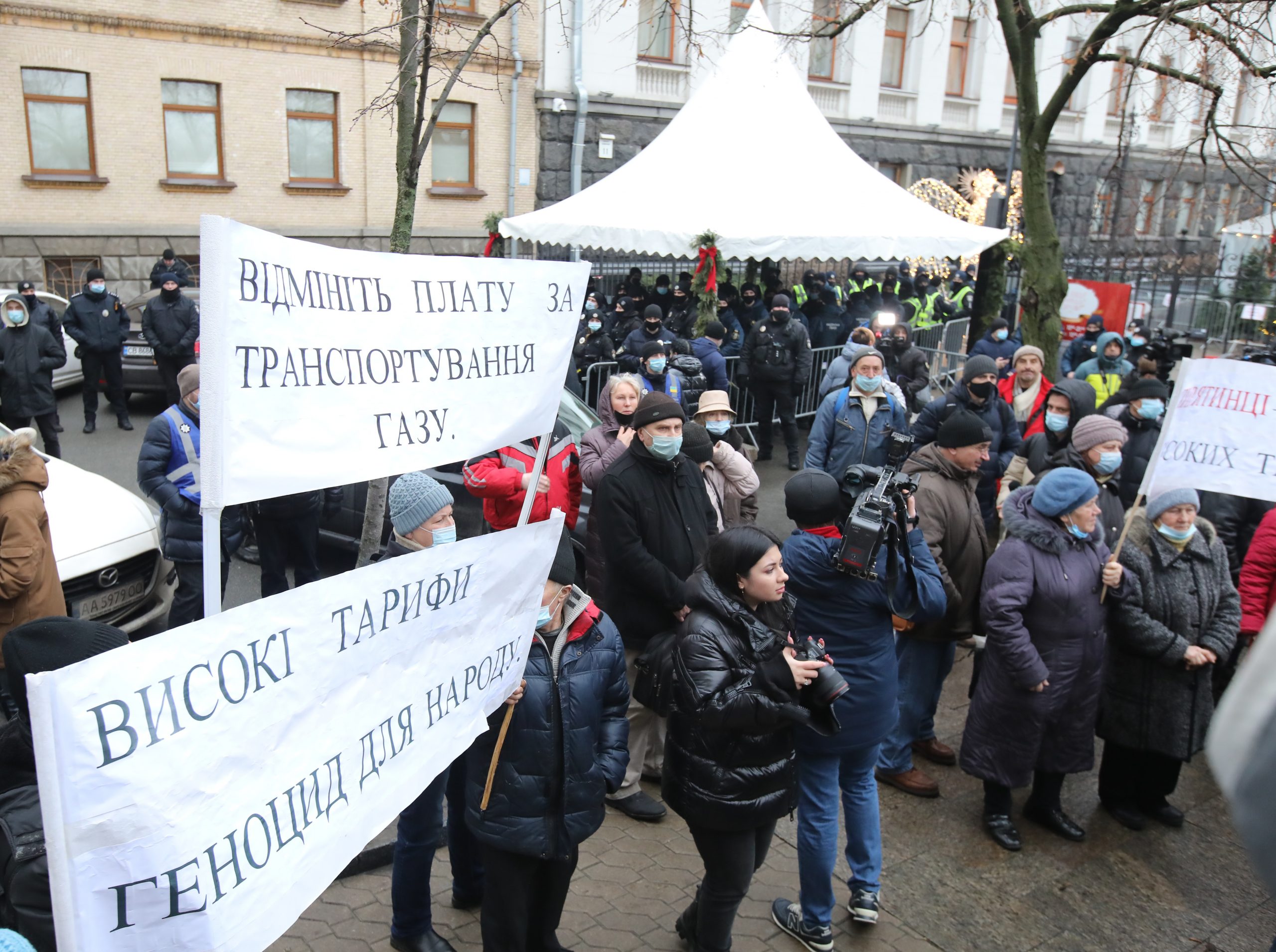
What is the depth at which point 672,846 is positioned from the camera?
4570mm

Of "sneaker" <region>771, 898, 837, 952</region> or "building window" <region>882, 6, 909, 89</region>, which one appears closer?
"sneaker" <region>771, 898, 837, 952</region>

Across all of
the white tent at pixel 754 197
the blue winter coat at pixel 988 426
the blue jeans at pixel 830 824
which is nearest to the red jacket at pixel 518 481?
the blue jeans at pixel 830 824

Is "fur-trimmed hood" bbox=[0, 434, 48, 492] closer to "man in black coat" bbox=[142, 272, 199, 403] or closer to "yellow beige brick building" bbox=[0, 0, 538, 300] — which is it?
"man in black coat" bbox=[142, 272, 199, 403]

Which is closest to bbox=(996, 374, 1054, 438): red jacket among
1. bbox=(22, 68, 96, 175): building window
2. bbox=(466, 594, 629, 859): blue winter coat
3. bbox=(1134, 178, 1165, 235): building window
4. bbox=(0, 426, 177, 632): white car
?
bbox=(466, 594, 629, 859): blue winter coat

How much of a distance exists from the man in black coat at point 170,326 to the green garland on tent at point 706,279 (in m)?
5.63

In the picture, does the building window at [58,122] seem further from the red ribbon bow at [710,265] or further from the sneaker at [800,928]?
the sneaker at [800,928]

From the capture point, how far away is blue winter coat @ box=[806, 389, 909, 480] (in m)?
7.30

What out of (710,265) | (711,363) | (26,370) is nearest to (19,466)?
(26,370)

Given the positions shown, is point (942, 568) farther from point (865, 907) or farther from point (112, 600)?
point (112, 600)

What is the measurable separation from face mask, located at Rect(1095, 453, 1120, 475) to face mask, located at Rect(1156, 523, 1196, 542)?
0.61 metres

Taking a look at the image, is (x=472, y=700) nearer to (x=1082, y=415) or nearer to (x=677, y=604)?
(x=677, y=604)

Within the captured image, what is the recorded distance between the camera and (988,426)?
22.9 feet

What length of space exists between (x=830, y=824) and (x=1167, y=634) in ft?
6.29

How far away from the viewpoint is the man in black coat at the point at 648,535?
15.3 feet
